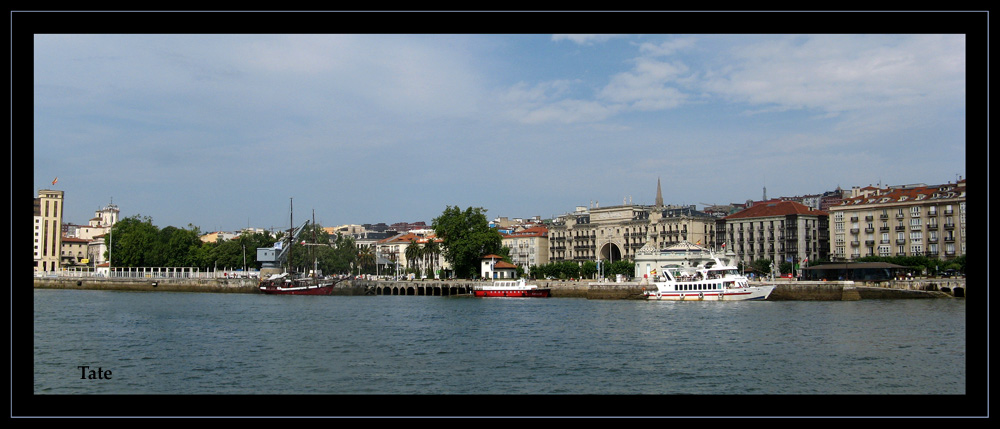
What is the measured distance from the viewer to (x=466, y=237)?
66.9 m

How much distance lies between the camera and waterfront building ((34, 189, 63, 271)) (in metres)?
65.2

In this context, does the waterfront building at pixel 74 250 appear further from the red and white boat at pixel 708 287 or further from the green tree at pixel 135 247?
the red and white boat at pixel 708 287

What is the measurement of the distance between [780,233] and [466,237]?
25438 millimetres

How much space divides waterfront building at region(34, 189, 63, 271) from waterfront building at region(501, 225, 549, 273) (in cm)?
4054

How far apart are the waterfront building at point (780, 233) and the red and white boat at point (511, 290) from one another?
65.5ft

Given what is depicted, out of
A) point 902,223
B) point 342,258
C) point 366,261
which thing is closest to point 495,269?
point 342,258

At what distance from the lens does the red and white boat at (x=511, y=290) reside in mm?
55969

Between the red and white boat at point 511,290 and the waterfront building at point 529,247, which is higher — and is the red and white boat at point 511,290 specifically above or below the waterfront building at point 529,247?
below

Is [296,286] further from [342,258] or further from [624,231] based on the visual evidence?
[624,231]

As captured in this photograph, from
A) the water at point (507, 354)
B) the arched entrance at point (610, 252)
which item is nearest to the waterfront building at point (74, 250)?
the arched entrance at point (610, 252)

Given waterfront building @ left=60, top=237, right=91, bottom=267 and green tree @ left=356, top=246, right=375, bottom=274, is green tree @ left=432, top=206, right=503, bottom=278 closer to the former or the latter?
green tree @ left=356, top=246, right=375, bottom=274
